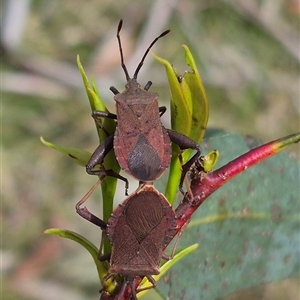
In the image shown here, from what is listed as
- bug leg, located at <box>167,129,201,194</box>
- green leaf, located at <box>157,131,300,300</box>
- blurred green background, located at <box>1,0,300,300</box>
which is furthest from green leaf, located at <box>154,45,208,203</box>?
blurred green background, located at <box>1,0,300,300</box>

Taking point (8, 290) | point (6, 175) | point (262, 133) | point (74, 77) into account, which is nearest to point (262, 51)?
point (262, 133)

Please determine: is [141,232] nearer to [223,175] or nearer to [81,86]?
[223,175]

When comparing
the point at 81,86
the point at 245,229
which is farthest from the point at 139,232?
the point at 81,86

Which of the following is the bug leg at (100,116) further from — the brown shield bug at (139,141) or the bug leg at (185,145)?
the bug leg at (185,145)

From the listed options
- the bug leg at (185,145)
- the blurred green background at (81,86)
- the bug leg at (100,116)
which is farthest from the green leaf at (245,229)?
the blurred green background at (81,86)

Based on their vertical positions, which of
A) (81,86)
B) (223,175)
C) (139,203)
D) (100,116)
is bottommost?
(223,175)

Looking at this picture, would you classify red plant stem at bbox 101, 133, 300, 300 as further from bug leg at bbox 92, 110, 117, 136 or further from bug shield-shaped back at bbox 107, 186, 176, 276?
bug leg at bbox 92, 110, 117, 136
